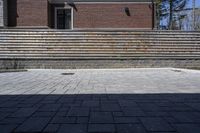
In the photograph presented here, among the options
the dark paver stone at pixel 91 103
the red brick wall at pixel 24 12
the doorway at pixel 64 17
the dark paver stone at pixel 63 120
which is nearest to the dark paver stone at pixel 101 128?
the dark paver stone at pixel 63 120

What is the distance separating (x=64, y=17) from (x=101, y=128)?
2181 centimetres

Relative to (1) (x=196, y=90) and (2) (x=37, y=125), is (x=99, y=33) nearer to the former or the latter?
(1) (x=196, y=90)

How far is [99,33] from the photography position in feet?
58.9

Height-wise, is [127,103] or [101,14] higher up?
[101,14]

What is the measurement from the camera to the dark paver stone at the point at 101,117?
4960mm

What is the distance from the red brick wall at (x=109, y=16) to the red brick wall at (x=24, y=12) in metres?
3.03

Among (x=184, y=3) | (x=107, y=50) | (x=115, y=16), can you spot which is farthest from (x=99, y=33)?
(x=184, y=3)

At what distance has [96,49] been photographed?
58.9ft

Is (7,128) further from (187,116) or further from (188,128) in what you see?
(187,116)

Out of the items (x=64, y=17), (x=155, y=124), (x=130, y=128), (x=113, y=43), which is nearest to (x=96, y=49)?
(x=113, y=43)

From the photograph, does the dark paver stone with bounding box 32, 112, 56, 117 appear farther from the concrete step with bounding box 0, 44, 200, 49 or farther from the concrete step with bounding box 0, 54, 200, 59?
the concrete step with bounding box 0, 44, 200, 49

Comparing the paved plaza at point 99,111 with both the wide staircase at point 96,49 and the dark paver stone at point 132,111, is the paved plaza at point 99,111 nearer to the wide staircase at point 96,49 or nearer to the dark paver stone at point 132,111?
the dark paver stone at point 132,111

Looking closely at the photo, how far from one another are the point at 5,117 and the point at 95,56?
12.8 m

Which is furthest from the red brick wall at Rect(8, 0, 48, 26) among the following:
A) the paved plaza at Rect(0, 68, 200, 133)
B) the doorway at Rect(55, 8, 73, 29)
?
the paved plaza at Rect(0, 68, 200, 133)
